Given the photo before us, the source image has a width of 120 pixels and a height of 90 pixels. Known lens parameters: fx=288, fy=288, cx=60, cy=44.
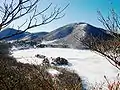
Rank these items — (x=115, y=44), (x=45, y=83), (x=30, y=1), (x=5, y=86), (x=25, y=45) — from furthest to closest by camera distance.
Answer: (x=25, y=45) → (x=115, y=44) → (x=5, y=86) → (x=45, y=83) → (x=30, y=1)

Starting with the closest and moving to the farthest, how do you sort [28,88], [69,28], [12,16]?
[12,16]
[28,88]
[69,28]

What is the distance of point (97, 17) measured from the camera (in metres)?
11.0

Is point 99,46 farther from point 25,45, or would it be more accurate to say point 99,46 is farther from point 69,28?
point 69,28

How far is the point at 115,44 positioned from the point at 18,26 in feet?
19.3

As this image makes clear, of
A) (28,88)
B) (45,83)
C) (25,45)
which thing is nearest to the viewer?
(45,83)

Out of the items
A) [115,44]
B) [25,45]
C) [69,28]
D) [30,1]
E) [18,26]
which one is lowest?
[69,28]

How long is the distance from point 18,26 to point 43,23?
42 cm

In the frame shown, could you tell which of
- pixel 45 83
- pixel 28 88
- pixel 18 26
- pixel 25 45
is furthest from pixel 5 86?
pixel 25 45

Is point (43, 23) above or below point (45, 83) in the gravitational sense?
above

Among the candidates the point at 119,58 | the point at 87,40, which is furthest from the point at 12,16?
the point at 87,40

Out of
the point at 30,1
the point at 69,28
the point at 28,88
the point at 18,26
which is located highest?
the point at 30,1

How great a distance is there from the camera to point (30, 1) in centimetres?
469

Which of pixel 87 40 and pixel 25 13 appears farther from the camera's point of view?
pixel 87 40

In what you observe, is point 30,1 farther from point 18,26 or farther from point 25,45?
point 25,45
